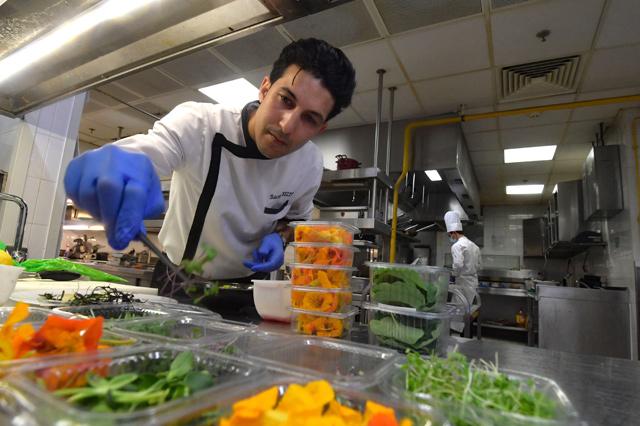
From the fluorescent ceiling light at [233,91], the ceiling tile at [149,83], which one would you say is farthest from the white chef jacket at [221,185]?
the ceiling tile at [149,83]

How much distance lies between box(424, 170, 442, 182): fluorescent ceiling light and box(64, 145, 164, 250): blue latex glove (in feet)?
11.7

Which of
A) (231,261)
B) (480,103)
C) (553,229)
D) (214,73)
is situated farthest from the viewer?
(553,229)

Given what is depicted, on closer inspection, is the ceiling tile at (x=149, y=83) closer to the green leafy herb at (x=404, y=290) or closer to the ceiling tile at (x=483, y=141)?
the green leafy herb at (x=404, y=290)

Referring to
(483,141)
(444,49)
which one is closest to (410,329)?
(444,49)

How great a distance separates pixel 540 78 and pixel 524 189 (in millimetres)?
4183

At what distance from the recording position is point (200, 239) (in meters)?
1.53

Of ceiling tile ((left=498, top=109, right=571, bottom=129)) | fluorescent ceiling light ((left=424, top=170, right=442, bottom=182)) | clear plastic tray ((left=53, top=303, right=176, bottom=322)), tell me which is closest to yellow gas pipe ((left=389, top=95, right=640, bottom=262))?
fluorescent ceiling light ((left=424, top=170, right=442, bottom=182))

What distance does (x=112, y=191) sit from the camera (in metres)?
0.75

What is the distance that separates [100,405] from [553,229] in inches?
259

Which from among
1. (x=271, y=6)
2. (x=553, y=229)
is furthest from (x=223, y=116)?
(x=553, y=229)

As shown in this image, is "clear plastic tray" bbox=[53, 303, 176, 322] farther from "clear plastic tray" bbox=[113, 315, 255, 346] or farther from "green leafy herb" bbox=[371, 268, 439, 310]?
"green leafy herb" bbox=[371, 268, 439, 310]

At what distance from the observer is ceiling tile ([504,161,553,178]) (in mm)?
5412

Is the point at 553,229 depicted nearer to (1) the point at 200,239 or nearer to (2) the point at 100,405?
(1) the point at 200,239

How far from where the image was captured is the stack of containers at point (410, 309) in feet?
2.85
